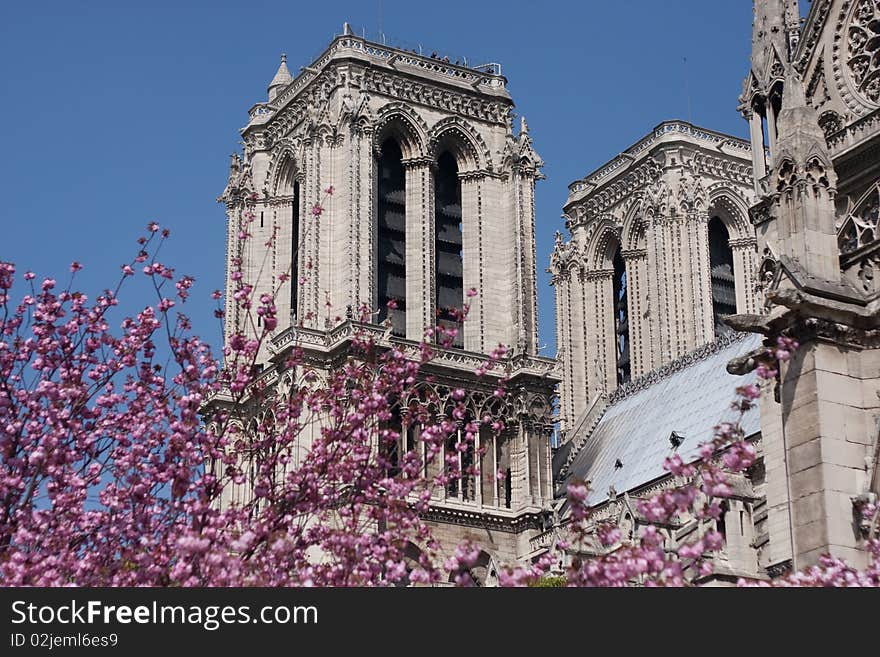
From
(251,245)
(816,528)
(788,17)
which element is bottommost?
(816,528)

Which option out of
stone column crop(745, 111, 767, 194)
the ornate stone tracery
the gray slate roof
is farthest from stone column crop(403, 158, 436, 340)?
the ornate stone tracery

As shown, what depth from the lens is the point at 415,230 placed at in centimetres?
6562

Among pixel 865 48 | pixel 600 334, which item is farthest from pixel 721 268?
pixel 865 48

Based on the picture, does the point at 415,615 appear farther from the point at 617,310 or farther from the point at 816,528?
the point at 617,310

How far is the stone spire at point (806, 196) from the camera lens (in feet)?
68.7

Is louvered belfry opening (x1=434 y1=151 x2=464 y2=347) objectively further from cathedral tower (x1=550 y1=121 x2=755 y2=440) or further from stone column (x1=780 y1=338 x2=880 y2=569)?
stone column (x1=780 y1=338 x2=880 y2=569)

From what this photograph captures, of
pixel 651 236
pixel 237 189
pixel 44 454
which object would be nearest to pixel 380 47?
pixel 237 189

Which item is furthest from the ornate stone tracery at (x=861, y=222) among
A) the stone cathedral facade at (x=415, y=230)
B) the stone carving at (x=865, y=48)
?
the stone cathedral facade at (x=415, y=230)

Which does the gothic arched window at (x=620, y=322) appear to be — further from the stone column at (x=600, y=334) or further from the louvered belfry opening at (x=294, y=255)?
the louvered belfry opening at (x=294, y=255)

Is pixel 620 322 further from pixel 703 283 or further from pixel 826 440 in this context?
pixel 826 440

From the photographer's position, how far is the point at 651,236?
73.8 m

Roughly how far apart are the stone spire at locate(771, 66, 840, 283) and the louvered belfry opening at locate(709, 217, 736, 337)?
54.8 meters

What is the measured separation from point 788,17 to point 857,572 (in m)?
10.5

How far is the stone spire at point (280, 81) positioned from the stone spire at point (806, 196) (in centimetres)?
5215
